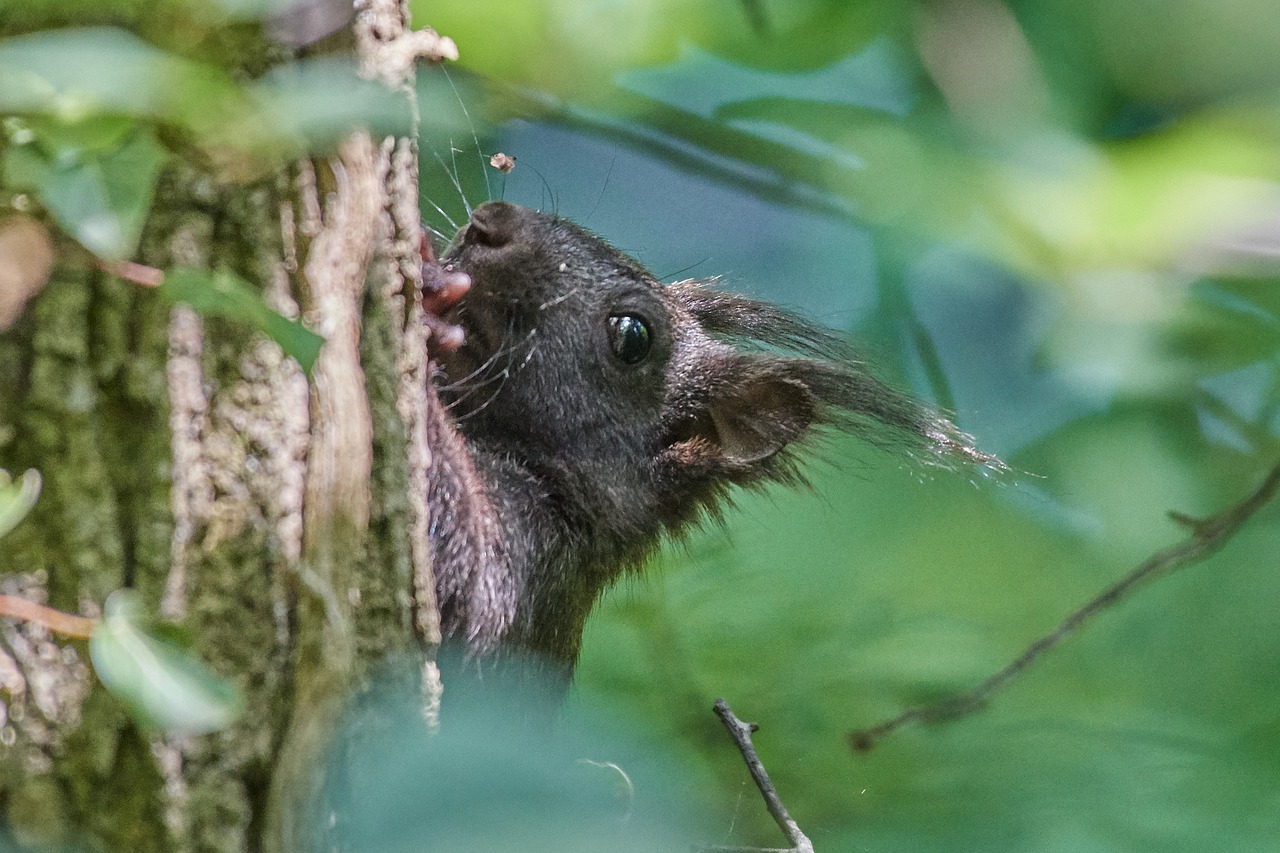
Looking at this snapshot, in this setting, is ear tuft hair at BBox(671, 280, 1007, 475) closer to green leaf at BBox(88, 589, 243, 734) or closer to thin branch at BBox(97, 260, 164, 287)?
thin branch at BBox(97, 260, 164, 287)

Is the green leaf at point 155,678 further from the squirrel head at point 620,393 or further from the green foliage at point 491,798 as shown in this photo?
the squirrel head at point 620,393

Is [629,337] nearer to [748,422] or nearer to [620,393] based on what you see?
[620,393]

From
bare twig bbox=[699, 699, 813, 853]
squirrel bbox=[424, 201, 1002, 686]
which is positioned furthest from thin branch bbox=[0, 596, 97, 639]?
squirrel bbox=[424, 201, 1002, 686]

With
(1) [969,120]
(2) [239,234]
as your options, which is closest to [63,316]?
(2) [239,234]

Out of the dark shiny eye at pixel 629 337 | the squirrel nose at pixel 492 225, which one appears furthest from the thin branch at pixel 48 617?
the dark shiny eye at pixel 629 337

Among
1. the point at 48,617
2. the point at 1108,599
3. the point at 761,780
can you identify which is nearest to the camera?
the point at 48,617

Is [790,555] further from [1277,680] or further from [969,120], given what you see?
[969,120]

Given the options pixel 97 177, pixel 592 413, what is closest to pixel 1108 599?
pixel 592 413
